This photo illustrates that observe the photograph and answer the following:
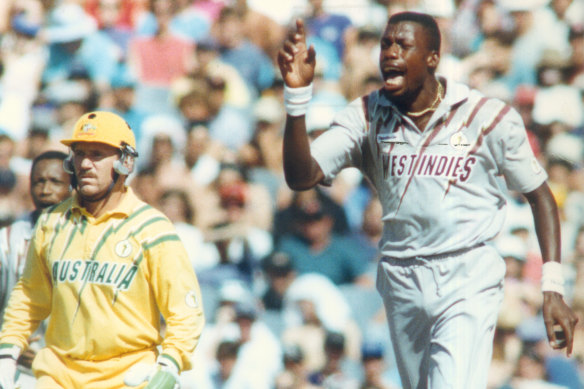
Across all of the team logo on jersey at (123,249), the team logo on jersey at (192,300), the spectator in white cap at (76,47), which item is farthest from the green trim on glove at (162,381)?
the spectator in white cap at (76,47)

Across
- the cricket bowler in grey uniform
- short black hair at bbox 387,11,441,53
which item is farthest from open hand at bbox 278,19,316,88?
short black hair at bbox 387,11,441,53

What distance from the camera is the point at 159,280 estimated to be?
5.94 m

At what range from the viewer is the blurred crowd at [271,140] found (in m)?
10.7

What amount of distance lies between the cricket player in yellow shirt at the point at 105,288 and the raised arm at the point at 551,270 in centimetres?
186

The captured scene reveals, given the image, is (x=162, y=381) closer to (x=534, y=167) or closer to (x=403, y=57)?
(x=403, y=57)

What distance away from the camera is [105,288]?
596cm

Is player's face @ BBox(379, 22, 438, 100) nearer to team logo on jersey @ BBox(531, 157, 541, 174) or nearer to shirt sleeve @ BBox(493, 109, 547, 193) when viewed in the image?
shirt sleeve @ BBox(493, 109, 547, 193)

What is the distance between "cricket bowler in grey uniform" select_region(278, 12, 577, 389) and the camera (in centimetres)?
596

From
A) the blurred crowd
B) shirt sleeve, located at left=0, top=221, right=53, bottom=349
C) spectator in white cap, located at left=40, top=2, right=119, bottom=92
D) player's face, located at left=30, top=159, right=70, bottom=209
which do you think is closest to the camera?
shirt sleeve, located at left=0, top=221, right=53, bottom=349

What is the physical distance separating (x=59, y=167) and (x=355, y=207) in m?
4.96

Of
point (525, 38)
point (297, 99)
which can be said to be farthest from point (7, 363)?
point (525, 38)

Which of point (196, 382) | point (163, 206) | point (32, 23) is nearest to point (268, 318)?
point (196, 382)

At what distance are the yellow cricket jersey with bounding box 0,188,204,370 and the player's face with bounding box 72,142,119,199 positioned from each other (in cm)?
14

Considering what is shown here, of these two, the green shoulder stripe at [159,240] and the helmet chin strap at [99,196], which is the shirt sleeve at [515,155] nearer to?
the green shoulder stripe at [159,240]
